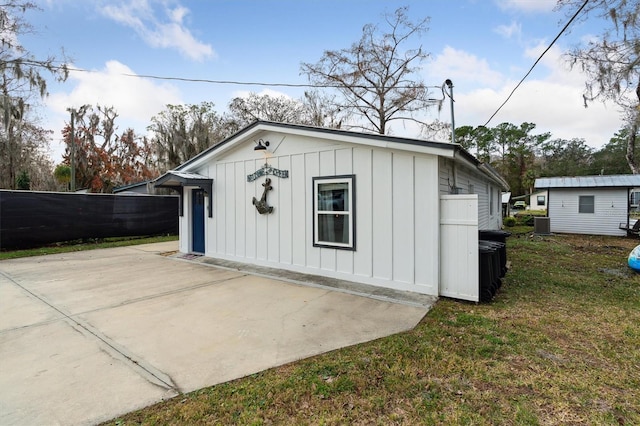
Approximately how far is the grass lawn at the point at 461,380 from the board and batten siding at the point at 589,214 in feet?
A: 41.1

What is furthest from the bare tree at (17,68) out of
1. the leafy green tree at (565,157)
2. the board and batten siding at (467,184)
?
the leafy green tree at (565,157)

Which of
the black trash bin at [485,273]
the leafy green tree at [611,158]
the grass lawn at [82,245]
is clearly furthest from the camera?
the leafy green tree at [611,158]

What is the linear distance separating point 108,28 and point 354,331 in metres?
12.2

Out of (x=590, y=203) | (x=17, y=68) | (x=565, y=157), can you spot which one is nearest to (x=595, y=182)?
(x=590, y=203)

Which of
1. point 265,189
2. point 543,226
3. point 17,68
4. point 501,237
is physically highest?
point 17,68

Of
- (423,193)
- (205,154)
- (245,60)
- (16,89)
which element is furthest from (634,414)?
(16,89)

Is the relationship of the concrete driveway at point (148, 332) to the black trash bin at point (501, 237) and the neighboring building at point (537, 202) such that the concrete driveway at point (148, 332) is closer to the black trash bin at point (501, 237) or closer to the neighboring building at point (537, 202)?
the black trash bin at point (501, 237)

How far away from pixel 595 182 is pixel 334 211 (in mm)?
14209

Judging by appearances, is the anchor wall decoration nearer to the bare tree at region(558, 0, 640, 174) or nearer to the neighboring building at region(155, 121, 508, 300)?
the neighboring building at region(155, 121, 508, 300)

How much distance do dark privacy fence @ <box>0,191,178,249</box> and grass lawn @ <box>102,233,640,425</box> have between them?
10.5m

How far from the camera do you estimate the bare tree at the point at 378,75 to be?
17297 mm

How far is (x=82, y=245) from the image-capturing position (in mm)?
10219

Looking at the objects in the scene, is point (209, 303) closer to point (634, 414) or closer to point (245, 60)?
point (634, 414)

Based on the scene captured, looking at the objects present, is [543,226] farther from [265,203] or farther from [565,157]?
[565,157]
